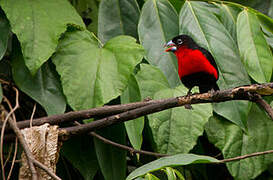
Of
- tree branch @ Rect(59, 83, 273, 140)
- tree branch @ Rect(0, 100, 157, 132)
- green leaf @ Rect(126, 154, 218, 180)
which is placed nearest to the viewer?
green leaf @ Rect(126, 154, 218, 180)

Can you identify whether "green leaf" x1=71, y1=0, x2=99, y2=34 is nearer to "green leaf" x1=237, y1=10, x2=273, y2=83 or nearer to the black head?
the black head

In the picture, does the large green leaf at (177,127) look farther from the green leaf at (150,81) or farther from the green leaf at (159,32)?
the green leaf at (159,32)

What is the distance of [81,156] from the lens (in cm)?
163

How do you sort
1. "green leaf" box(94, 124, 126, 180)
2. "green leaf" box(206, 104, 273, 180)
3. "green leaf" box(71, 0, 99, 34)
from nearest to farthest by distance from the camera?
"green leaf" box(94, 124, 126, 180)
"green leaf" box(206, 104, 273, 180)
"green leaf" box(71, 0, 99, 34)

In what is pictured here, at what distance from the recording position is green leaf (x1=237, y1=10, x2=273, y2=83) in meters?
1.67

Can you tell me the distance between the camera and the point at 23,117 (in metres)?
1.72

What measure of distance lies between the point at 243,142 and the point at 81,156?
0.60 meters

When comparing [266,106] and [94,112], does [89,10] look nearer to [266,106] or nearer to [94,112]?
[94,112]

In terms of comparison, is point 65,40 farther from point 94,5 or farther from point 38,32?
point 94,5

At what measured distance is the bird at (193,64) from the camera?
1.74 m

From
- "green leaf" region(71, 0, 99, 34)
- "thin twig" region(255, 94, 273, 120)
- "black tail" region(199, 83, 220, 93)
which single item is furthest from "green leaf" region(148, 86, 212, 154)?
"green leaf" region(71, 0, 99, 34)

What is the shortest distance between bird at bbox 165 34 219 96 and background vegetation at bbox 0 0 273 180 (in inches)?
1.3

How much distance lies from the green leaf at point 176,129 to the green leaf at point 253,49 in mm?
263

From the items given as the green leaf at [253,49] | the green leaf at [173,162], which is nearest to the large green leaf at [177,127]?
the green leaf at [253,49]
